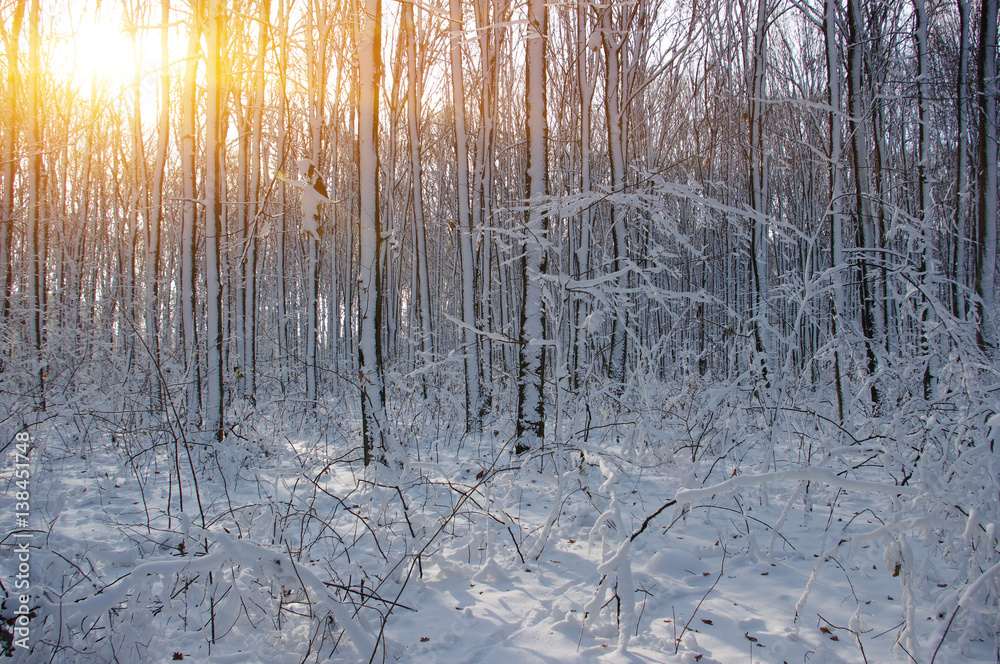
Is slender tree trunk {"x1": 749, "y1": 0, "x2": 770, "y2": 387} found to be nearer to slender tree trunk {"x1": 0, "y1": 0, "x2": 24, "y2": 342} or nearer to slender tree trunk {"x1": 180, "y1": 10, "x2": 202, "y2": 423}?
slender tree trunk {"x1": 180, "y1": 10, "x2": 202, "y2": 423}

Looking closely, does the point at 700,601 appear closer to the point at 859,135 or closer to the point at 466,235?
the point at 466,235

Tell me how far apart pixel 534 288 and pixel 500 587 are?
2.92 m

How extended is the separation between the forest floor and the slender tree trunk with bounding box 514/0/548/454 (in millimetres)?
1156

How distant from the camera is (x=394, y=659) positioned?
189 centimetres

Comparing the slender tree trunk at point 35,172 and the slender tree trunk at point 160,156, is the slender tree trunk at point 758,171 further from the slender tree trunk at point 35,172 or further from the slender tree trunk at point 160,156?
the slender tree trunk at point 35,172

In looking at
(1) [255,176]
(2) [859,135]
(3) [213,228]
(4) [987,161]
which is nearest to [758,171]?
(2) [859,135]

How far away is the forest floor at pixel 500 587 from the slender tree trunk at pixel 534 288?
116 centimetres

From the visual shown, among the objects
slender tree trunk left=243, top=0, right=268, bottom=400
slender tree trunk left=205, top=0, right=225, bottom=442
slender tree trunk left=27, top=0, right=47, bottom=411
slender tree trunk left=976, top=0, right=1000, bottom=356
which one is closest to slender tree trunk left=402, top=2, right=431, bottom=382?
slender tree trunk left=243, top=0, right=268, bottom=400

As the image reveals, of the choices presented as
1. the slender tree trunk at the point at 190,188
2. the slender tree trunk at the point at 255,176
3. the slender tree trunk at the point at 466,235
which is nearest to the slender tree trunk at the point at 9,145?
the slender tree trunk at the point at 255,176

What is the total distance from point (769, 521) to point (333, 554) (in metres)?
2.75

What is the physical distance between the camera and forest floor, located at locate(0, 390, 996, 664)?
181 centimetres

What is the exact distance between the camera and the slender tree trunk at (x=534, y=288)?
4.79 m

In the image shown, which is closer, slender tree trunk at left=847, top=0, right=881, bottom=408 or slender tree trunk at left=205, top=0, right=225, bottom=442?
slender tree trunk at left=205, top=0, right=225, bottom=442

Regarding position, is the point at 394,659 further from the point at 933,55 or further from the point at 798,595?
the point at 933,55
